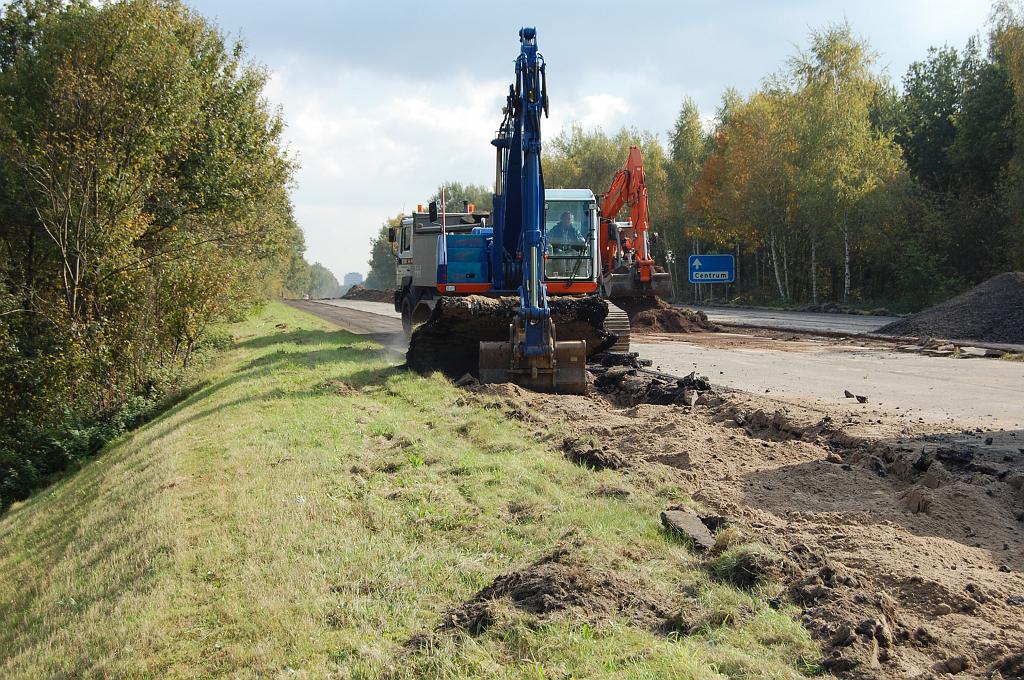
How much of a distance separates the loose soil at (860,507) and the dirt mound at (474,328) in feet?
9.95

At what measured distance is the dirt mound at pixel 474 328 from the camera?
569 inches

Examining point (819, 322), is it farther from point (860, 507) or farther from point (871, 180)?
point (860, 507)

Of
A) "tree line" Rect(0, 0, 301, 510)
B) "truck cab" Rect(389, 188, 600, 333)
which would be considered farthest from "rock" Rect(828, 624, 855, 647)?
"tree line" Rect(0, 0, 301, 510)

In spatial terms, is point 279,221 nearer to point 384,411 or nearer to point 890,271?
point 384,411

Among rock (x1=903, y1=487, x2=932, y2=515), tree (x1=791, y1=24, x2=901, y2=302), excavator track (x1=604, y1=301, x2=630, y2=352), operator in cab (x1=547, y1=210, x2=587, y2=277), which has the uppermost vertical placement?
tree (x1=791, y1=24, x2=901, y2=302)

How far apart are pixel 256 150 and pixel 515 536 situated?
2150cm

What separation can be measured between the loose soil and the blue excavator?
4.90 ft

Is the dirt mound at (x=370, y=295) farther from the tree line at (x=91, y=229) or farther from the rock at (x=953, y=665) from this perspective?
the rock at (x=953, y=665)

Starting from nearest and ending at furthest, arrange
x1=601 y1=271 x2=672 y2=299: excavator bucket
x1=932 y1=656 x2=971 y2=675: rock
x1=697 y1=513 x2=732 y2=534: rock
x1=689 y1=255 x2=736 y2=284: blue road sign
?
x1=932 y1=656 x2=971 y2=675: rock < x1=697 y1=513 x2=732 y2=534: rock < x1=601 y1=271 x2=672 y2=299: excavator bucket < x1=689 y1=255 x2=736 y2=284: blue road sign

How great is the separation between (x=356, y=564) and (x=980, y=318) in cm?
2078

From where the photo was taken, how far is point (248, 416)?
41.2 ft

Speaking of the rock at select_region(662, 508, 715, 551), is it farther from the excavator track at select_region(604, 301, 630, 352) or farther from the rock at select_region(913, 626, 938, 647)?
the excavator track at select_region(604, 301, 630, 352)

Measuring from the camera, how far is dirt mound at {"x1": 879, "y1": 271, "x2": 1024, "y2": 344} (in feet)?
69.1

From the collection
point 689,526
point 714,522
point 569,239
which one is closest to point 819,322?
point 569,239
